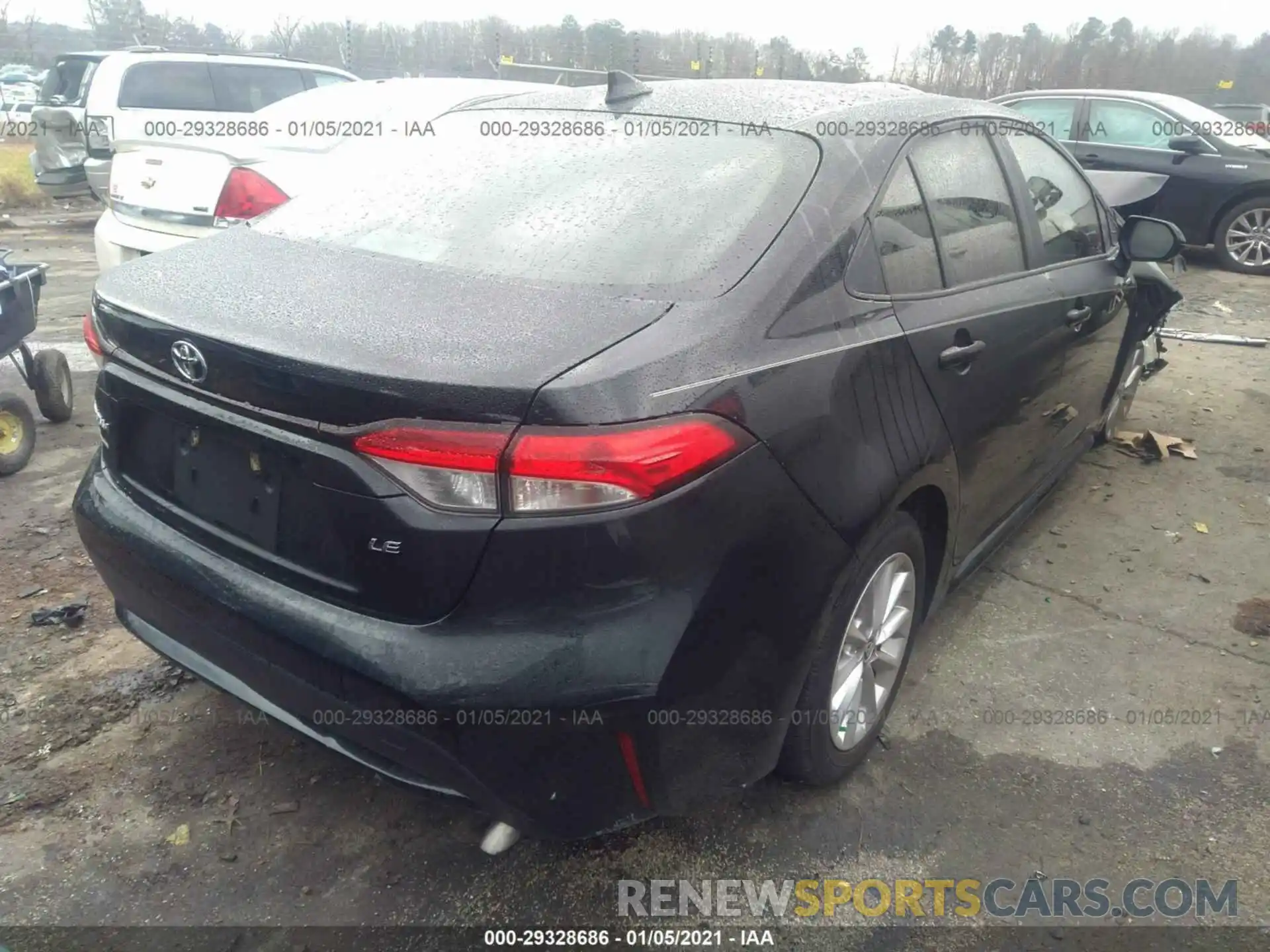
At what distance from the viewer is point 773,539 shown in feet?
5.96

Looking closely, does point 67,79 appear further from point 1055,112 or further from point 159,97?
point 1055,112

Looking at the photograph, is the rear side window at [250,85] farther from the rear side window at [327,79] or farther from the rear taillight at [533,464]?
the rear taillight at [533,464]

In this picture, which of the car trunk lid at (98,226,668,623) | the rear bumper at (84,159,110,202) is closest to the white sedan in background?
the car trunk lid at (98,226,668,623)

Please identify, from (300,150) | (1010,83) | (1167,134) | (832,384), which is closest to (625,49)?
(1167,134)

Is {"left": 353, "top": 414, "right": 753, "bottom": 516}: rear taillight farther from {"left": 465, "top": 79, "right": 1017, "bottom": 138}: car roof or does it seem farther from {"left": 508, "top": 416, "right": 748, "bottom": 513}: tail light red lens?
{"left": 465, "top": 79, "right": 1017, "bottom": 138}: car roof

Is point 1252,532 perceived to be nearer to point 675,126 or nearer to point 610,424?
point 675,126

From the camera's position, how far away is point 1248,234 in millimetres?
9383

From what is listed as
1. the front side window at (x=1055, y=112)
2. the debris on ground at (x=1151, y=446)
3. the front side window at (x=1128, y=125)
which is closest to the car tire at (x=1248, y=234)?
the front side window at (x=1128, y=125)

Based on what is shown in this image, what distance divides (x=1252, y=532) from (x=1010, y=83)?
32233 millimetres

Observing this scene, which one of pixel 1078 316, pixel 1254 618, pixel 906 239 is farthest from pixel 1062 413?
pixel 906 239

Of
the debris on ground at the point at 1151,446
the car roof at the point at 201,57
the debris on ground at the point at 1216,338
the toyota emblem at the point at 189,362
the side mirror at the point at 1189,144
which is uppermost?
the car roof at the point at 201,57

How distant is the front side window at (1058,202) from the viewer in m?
3.12

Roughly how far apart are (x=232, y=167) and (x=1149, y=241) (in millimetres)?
4731

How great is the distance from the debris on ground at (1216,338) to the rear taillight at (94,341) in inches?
278
